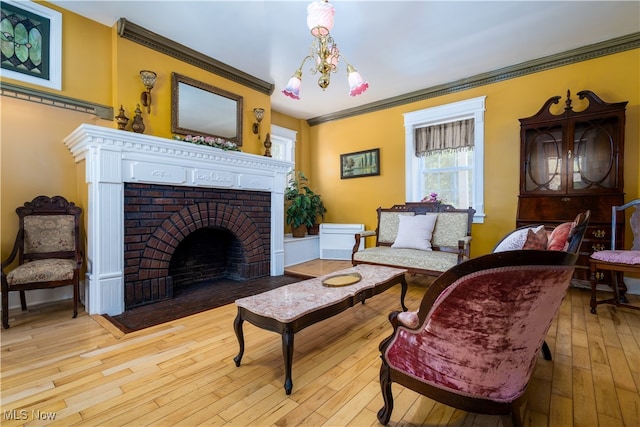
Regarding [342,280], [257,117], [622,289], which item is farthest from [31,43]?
[622,289]

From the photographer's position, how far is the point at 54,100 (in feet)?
8.96

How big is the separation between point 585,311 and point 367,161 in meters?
3.49

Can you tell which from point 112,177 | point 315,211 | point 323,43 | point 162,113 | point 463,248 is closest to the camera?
point 323,43

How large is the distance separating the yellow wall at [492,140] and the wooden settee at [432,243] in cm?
80

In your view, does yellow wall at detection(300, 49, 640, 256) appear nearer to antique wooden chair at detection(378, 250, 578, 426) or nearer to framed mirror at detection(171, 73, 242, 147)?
framed mirror at detection(171, 73, 242, 147)

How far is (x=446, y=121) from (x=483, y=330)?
160 inches

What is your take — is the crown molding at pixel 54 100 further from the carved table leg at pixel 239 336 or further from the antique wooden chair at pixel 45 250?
the carved table leg at pixel 239 336

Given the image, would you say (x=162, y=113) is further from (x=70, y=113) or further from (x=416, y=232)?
(x=416, y=232)

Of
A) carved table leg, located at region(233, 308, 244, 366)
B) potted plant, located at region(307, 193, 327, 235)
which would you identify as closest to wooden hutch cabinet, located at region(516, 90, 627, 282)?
potted plant, located at region(307, 193, 327, 235)

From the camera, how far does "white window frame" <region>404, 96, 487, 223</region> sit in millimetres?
3979

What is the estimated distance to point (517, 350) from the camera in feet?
3.28

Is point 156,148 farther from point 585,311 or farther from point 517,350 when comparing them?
point 585,311

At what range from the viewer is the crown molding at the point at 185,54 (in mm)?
2900

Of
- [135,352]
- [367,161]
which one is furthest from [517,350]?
[367,161]
